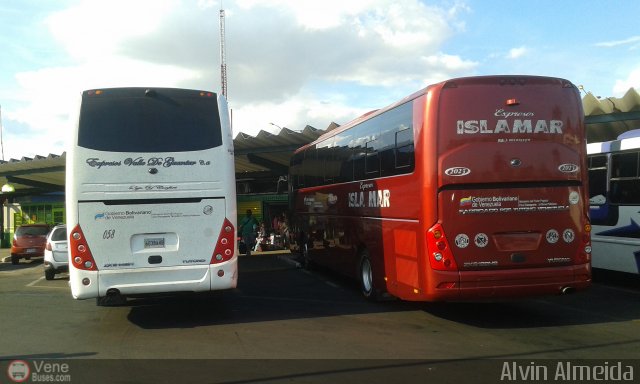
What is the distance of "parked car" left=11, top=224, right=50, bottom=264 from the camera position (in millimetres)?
21453

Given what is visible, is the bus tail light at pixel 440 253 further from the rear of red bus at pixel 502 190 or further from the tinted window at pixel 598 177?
the tinted window at pixel 598 177

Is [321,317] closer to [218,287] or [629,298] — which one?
[218,287]

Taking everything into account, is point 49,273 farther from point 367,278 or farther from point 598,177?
point 598,177

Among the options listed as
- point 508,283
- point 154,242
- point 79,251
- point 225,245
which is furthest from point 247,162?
point 508,283

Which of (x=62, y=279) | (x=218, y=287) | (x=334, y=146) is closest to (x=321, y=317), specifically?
(x=218, y=287)

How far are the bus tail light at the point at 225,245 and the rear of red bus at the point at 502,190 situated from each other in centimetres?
287

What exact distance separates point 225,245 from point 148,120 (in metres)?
2.18

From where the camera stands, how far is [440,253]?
292 inches

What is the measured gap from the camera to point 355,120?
11078mm

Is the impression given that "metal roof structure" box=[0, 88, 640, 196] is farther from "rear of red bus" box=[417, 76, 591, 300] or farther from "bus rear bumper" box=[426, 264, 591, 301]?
"bus rear bumper" box=[426, 264, 591, 301]

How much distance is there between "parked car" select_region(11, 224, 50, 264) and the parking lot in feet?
36.4

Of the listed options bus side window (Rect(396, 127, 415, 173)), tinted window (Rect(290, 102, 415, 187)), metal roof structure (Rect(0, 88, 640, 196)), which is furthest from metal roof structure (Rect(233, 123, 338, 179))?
bus side window (Rect(396, 127, 415, 173))

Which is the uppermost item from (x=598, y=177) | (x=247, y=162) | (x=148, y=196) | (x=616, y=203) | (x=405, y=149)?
(x=247, y=162)

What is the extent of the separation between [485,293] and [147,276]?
474 cm
